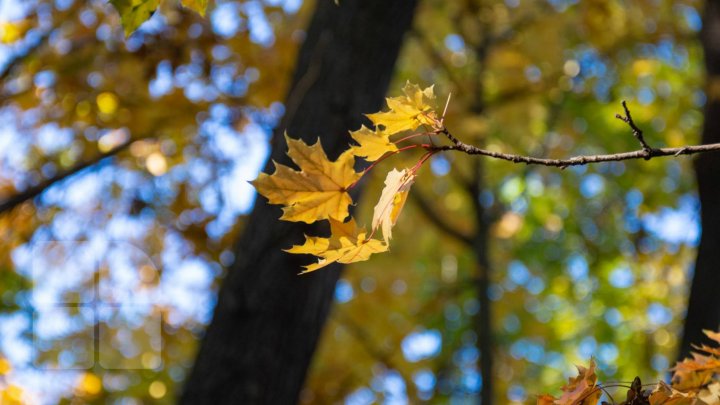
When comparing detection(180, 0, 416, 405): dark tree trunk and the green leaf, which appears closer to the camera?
the green leaf

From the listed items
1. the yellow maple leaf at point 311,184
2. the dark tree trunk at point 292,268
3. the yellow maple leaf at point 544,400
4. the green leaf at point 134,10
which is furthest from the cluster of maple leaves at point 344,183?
the dark tree trunk at point 292,268

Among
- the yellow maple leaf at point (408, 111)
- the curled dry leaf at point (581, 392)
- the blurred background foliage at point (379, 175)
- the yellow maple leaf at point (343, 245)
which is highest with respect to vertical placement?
the yellow maple leaf at point (408, 111)

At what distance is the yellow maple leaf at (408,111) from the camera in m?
1.09

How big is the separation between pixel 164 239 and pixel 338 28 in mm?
2985

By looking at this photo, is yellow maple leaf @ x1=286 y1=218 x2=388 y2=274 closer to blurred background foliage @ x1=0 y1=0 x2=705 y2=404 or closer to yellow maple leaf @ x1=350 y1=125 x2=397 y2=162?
yellow maple leaf @ x1=350 y1=125 x2=397 y2=162

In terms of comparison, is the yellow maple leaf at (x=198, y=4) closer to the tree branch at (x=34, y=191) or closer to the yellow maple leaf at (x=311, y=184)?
the yellow maple leaf at (x=311, y=184)

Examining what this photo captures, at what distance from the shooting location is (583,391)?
1.07m

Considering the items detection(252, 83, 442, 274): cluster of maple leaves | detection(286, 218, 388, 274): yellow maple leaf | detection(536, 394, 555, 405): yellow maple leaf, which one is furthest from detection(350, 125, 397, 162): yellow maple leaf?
detection(536, 394, 555, 405): yellow maple leaf

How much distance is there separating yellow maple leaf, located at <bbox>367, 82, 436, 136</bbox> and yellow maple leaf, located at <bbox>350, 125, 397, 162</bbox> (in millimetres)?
13

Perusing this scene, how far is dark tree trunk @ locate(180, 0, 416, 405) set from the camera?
2.21 m

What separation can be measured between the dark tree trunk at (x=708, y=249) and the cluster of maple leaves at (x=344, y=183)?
1790 millimetres

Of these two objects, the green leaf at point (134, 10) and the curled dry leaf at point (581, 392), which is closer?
the curled dry leaf at point (581, 392)

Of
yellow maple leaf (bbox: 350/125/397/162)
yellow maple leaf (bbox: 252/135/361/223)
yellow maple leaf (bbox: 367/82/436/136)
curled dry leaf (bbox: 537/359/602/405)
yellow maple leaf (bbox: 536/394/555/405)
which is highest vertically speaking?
yellow maple leaf (bbox: 367/82/436/136)

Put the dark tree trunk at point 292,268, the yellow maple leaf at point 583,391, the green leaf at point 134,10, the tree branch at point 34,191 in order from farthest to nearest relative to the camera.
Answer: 1. the tree branch at point 34,191
2. the dark tree trunk at point 292,268
3. the green leaf at point 134,10
4. the yellow maple leaf at point 583,391
